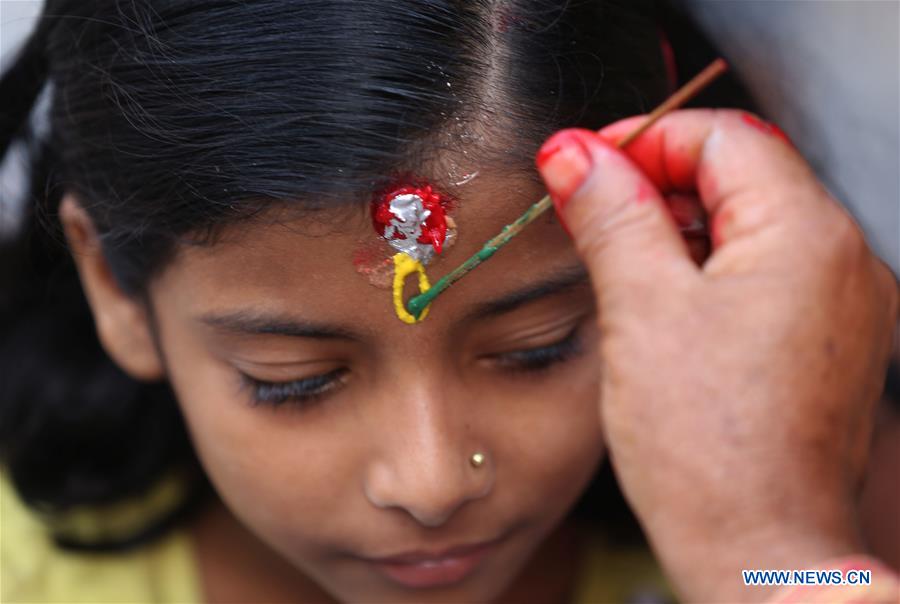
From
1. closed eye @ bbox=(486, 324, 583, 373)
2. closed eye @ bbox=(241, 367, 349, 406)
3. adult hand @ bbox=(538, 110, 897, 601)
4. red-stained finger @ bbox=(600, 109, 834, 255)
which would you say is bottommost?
closed eye @ bbox=(241, 367, 349, 406)

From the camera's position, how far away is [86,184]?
1.27m

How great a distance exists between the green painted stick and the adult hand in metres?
0.05

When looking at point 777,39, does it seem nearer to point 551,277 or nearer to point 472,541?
point 551,277

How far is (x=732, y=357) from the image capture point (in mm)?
774

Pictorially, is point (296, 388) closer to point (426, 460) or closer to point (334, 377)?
point (334, 377)

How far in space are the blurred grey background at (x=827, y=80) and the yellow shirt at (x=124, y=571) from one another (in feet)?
1.73

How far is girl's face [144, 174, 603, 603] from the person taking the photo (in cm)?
104

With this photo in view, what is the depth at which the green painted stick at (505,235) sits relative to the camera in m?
0.87

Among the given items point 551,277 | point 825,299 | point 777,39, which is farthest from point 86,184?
point 777,39

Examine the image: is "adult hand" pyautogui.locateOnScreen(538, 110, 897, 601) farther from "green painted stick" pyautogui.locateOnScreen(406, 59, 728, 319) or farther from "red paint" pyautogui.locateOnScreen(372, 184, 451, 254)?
"red paint" pyautogui.locateOnScreen(372, 184, 451, 254)

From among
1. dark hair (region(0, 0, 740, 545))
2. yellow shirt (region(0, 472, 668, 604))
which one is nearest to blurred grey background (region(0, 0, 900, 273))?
dark hair (region(0, 0, 740, 545))

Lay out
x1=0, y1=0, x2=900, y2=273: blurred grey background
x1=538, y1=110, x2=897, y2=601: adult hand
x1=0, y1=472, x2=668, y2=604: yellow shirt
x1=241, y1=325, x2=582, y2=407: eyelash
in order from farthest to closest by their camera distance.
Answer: x1=0, y1=0, x2=900, y2=273: blurred grey background → x1=0, y1=472, x2=668, y2=604: yellow shirt → x1=241, y1=325, x2=582, y2=407: eyelash → x1=538, y1=110, x2=897, y2=601: adult hand

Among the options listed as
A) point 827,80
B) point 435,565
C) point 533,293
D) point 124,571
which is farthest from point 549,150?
point 827,80

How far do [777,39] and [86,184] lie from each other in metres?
1.33
